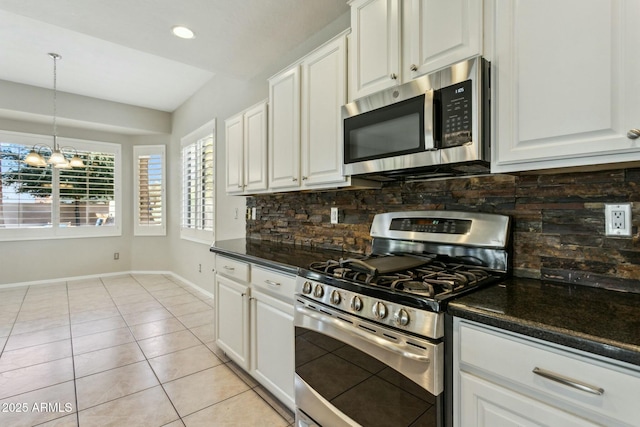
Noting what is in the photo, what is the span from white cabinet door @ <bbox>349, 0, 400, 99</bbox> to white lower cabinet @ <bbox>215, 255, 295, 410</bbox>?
1.16m

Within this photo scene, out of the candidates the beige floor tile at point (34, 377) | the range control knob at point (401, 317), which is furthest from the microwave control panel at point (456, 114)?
the beige floor tile at point (34, 377)

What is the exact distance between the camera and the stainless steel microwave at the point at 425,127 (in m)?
1.25

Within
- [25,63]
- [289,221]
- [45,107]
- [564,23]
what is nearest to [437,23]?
[564,23]

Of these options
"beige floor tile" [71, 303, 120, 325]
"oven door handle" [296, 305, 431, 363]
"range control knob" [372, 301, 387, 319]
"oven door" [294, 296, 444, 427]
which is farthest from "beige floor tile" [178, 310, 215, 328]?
"range control knob" [372, 301, 387, 319]

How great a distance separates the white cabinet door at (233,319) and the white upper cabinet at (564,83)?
70.6 inches

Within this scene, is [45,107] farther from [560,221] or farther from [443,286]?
[560,221]

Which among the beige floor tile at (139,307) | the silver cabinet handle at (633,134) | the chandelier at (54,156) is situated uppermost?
the chandelier at (54,156)

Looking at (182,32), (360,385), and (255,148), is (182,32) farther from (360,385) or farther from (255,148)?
(360,385)

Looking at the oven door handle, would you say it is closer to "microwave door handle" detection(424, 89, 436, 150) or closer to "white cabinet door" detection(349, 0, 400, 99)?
"microwave door handle" detection(424, 89, 436, 150)

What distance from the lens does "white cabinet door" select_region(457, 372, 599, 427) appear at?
0.83 metres

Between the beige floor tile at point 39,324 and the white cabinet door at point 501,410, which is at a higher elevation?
the white cabinet door at point 501,410

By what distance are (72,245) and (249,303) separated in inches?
188

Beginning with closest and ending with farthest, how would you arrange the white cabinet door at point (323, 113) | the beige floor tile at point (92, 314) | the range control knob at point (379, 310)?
the range control knob at point (379, 310) < the white cabinet door at point (323, 113) < the beige floor tile at point (92, 314)

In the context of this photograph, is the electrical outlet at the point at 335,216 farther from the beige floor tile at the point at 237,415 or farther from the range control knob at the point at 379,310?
the beige floor tile at the point at 237,415
